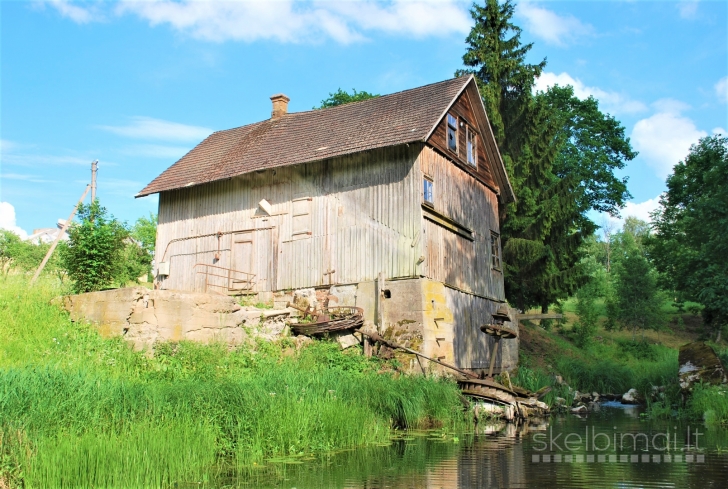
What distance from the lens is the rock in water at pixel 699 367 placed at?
54.8ft

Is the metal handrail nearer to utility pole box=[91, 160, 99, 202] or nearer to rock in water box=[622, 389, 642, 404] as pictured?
utility pole box=[91, 160, 99, 202]

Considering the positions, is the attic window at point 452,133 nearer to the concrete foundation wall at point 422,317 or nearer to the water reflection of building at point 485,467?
the concrete foundation wall at point 422,317

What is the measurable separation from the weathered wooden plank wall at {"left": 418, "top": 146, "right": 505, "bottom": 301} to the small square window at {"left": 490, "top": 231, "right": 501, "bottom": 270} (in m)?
0.21

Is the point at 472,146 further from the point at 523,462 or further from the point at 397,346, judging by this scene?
the point at 523,462

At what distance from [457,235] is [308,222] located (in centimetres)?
480

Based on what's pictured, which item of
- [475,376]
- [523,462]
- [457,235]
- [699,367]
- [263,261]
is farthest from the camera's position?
[263,261]

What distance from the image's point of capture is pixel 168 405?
29.8 ft

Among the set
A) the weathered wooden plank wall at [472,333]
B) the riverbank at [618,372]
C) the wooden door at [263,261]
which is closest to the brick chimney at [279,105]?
the wooden door at [263,261]

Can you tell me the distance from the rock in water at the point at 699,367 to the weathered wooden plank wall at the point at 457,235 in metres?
6.55

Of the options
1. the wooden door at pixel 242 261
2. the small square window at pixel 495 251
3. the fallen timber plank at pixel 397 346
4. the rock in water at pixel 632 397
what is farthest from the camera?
the small square window at pixel 495 251

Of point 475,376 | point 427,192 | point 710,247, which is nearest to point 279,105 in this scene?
point 427,192

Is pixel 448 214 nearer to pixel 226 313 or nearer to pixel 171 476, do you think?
pixel 226 313

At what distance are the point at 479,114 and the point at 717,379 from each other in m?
11.3

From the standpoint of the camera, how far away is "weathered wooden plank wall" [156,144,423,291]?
1809cm
